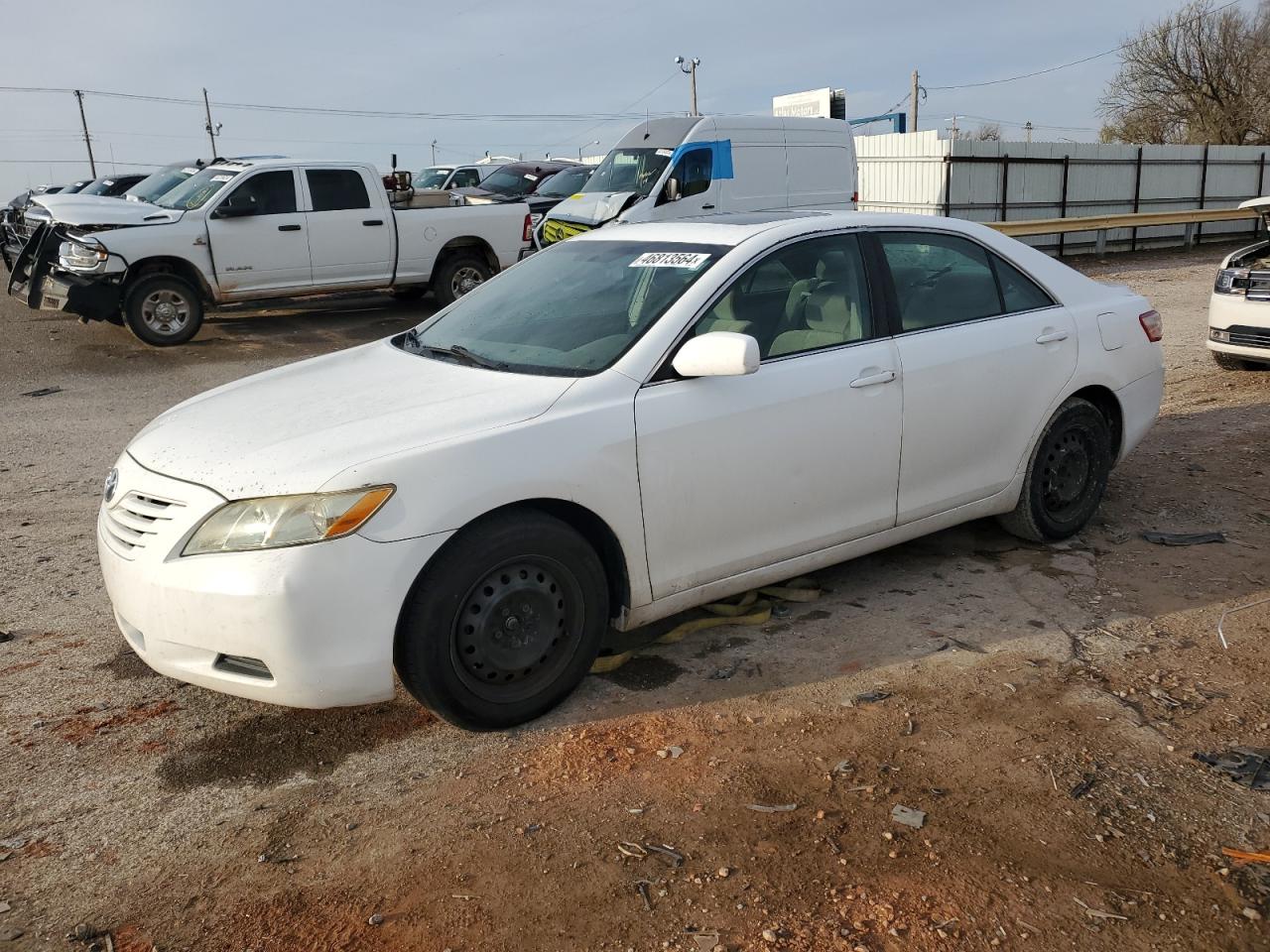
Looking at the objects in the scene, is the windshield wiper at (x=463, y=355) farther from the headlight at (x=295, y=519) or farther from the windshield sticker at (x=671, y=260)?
the headlight at (x=295, y=519)

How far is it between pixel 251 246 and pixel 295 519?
404 inches

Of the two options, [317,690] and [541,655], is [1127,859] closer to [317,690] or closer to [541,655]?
[541,655]

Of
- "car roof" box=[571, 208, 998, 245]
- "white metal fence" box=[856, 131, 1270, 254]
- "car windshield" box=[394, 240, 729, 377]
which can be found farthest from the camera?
"white metal fence" box=[856, 131, 1270, 254]

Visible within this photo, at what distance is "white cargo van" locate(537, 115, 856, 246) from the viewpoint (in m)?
15.0

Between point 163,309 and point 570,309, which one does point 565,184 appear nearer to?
point 163,309

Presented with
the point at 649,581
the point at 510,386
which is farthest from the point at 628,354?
the point at 649,581

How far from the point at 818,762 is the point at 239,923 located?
171 centimetres

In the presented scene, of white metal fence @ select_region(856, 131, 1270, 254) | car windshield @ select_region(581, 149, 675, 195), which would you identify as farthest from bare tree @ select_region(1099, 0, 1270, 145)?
car windshield @ select_region(581, 149, 675, 195)

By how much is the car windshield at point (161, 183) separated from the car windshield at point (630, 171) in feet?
18.1

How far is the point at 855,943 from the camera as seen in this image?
101 inches

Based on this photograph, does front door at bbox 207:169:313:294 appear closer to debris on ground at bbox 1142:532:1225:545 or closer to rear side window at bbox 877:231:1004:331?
rear side window at bbox 877:231:1004:331

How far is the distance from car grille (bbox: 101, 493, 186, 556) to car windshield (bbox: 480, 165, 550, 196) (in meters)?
19.5

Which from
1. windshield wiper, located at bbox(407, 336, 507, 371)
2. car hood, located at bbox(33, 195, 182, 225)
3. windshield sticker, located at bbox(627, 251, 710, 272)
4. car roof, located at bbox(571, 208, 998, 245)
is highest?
car hood, located at bbox(33, 195, 182, 225)

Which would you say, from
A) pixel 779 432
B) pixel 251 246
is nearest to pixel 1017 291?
pixel 779 432
